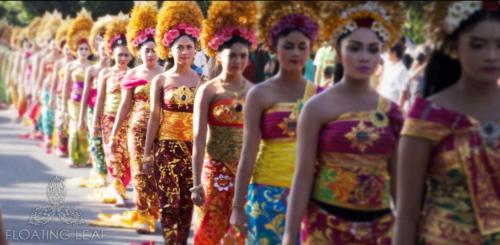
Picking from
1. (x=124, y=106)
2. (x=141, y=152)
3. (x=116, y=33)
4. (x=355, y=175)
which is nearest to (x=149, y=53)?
(x=124, y=106)

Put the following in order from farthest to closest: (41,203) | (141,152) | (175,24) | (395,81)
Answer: (395,81), (41,203), (141,152), (175,24)

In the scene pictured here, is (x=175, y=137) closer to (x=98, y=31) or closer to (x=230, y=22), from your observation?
(x=230, y=22)

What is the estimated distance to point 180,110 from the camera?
32.2ft

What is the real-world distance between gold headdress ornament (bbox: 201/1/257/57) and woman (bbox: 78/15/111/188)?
19.5 feet

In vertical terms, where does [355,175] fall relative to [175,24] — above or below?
below

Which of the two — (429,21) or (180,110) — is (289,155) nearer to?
(429,21)

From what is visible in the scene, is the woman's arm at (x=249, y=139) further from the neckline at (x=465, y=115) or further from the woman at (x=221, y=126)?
the neckline at (x=465, y=115)

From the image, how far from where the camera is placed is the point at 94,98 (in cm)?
1502

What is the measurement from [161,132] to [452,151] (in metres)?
5.27

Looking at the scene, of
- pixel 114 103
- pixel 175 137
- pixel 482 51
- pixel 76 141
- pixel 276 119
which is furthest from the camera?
pixel 76 141

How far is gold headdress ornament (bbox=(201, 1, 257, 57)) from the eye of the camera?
27.3 feet

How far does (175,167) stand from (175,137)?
0.81ft

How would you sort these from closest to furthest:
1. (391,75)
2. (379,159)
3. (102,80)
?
(379,159)
(102,80)
(391,75)

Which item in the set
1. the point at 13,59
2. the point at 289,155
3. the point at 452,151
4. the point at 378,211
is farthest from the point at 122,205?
the point at 13,59
